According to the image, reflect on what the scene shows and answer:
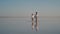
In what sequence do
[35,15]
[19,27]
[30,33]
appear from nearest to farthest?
[35,15] < [30,33] < [19,27]

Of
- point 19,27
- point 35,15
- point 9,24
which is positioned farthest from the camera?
point 9,24

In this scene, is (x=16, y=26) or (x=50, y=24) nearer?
(x=16, y=26)

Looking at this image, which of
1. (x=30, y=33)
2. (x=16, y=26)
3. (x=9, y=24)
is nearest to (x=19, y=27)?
(x=16, y=26)

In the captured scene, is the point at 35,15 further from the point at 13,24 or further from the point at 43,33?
the point at 13,24

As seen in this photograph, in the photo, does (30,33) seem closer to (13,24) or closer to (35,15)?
(13,24)

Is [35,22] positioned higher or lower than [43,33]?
higher

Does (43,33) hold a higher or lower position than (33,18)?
lower

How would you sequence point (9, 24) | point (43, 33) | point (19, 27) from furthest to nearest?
point (9, 24) → point (19, 27) → point (43, 33)

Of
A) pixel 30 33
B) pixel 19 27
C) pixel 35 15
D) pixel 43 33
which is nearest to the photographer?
pixel 35 15

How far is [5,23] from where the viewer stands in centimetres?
884

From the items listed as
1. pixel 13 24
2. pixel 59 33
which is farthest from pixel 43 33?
pixel 13 24

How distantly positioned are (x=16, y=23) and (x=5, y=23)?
2.71ft

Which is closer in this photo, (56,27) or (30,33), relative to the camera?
(30,33)

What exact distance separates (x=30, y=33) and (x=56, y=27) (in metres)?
2.67
